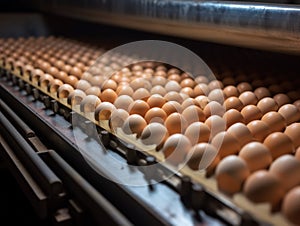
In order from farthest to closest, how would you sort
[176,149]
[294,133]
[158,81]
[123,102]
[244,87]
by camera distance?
[158,81]
[244,87]
[123,102]
[294,133]
[176,149]

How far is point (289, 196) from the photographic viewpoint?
72cm

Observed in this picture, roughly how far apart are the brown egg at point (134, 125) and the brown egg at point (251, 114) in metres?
0.34

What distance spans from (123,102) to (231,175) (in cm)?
60

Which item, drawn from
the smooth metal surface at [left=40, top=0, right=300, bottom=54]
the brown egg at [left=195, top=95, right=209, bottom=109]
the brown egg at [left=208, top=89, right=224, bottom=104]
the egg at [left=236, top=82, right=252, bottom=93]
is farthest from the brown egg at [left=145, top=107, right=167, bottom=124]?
the smooth metal surface at [left=40, top=0, right=300, bottom=54]

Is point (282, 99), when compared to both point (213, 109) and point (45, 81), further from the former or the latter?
point (45, 81)

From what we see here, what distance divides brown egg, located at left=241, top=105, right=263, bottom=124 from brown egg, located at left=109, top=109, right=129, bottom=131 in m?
0.39

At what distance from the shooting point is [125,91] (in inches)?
58.2

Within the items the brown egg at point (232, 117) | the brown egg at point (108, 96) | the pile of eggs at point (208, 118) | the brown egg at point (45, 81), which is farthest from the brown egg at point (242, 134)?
the brown egg at point (45, 81)

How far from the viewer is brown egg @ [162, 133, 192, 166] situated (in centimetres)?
93

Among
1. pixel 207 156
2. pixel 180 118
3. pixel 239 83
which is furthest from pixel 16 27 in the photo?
pixel 207 156

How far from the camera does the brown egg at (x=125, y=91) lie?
146 centimetres

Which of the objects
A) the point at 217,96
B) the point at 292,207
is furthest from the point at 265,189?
the point at 217,96

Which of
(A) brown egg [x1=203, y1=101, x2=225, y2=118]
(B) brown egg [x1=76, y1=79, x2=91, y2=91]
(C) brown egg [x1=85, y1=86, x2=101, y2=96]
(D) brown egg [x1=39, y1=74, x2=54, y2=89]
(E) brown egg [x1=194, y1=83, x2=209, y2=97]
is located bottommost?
(D) brown egg [x1=39, y1=74, x2=54, y2=89]

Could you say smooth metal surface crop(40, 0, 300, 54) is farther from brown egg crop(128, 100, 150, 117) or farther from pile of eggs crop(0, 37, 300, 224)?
brown egg crop(128, 100, 150, 117)
